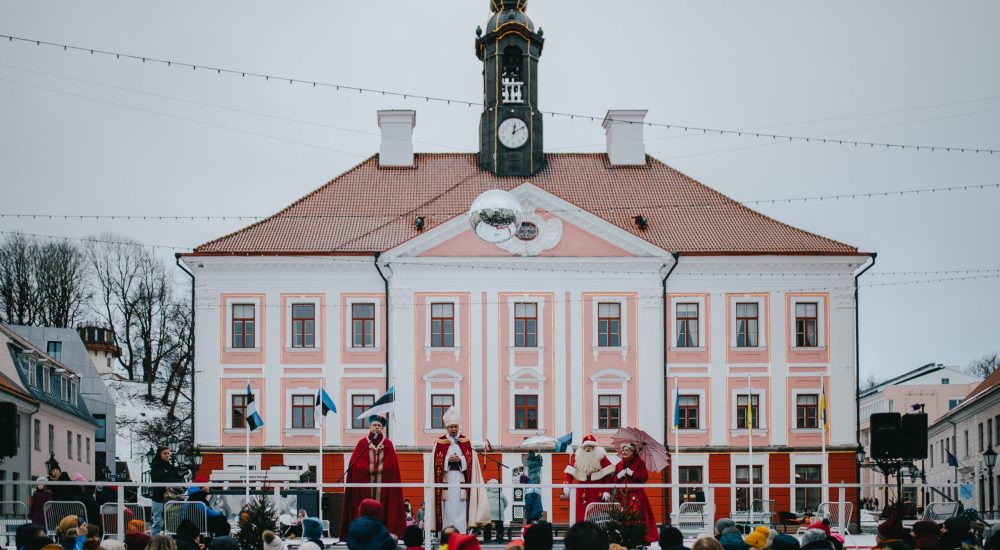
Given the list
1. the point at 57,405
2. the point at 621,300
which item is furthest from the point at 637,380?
the point at 57,405

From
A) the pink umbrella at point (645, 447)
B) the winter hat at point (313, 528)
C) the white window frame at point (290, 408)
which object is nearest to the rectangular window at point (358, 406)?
the white window frame at point (290, 408)

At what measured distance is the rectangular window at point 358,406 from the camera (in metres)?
48.4

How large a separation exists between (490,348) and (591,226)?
5.05 meters

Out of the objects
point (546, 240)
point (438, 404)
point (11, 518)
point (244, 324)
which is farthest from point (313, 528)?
point (244, 324)

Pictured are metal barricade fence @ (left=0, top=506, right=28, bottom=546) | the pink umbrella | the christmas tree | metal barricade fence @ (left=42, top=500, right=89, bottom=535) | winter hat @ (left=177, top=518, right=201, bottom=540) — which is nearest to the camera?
winter hat @ (left=177, top=518, right=201, bottom=540)

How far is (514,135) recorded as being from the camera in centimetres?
5384

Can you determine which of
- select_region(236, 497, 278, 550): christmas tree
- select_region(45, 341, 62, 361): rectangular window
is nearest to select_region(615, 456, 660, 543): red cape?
select_region(236, 497, 278, 550): christmas tree

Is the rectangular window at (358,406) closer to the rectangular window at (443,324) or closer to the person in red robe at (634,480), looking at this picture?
the rectangular window at (443,324)

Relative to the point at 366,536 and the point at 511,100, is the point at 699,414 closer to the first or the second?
the point at 511,100

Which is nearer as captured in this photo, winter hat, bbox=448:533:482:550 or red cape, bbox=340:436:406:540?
winter hat, bbox=448:533:482:550

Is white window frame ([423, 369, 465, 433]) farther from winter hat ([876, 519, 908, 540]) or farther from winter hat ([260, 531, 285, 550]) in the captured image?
winter hat ([260, 531, 285, 550])

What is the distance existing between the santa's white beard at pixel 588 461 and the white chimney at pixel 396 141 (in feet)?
103

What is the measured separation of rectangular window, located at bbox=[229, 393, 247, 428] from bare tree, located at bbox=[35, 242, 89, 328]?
3134 centimetres

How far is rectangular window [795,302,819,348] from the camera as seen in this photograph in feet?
163
